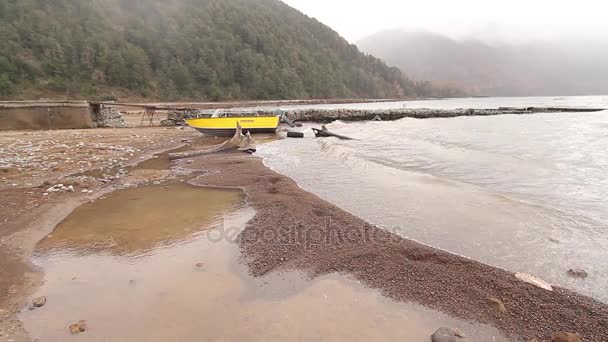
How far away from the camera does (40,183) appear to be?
9961mm

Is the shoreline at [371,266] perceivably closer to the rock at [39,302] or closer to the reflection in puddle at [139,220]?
the rock at [39,302]

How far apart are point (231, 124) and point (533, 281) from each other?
21570 mm

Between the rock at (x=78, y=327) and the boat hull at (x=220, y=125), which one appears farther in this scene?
the boat hull at (x=220, y=125)

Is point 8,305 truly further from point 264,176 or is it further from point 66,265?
point 264,176

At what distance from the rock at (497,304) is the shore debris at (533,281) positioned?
34.5 inches

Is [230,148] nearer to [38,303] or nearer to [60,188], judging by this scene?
[60,188]

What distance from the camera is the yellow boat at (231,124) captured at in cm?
2378

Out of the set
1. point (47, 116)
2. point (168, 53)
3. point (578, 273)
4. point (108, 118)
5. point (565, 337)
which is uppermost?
point (168, 53)

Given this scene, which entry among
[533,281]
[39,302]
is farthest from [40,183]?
[533,281]

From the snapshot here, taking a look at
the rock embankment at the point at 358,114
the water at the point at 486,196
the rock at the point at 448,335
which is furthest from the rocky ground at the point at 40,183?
the rock embankment at the point at 358,114

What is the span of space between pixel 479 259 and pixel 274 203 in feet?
15.9

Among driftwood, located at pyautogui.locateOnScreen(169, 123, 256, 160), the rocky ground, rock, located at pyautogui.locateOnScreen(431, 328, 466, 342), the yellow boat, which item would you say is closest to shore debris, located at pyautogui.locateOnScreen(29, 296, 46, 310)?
the rocky ground

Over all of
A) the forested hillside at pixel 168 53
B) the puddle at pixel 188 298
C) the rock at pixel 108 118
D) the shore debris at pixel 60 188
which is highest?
the forested hillside at pixel 168 53

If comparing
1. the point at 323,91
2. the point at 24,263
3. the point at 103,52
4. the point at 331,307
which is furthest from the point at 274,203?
the point at 323,91
